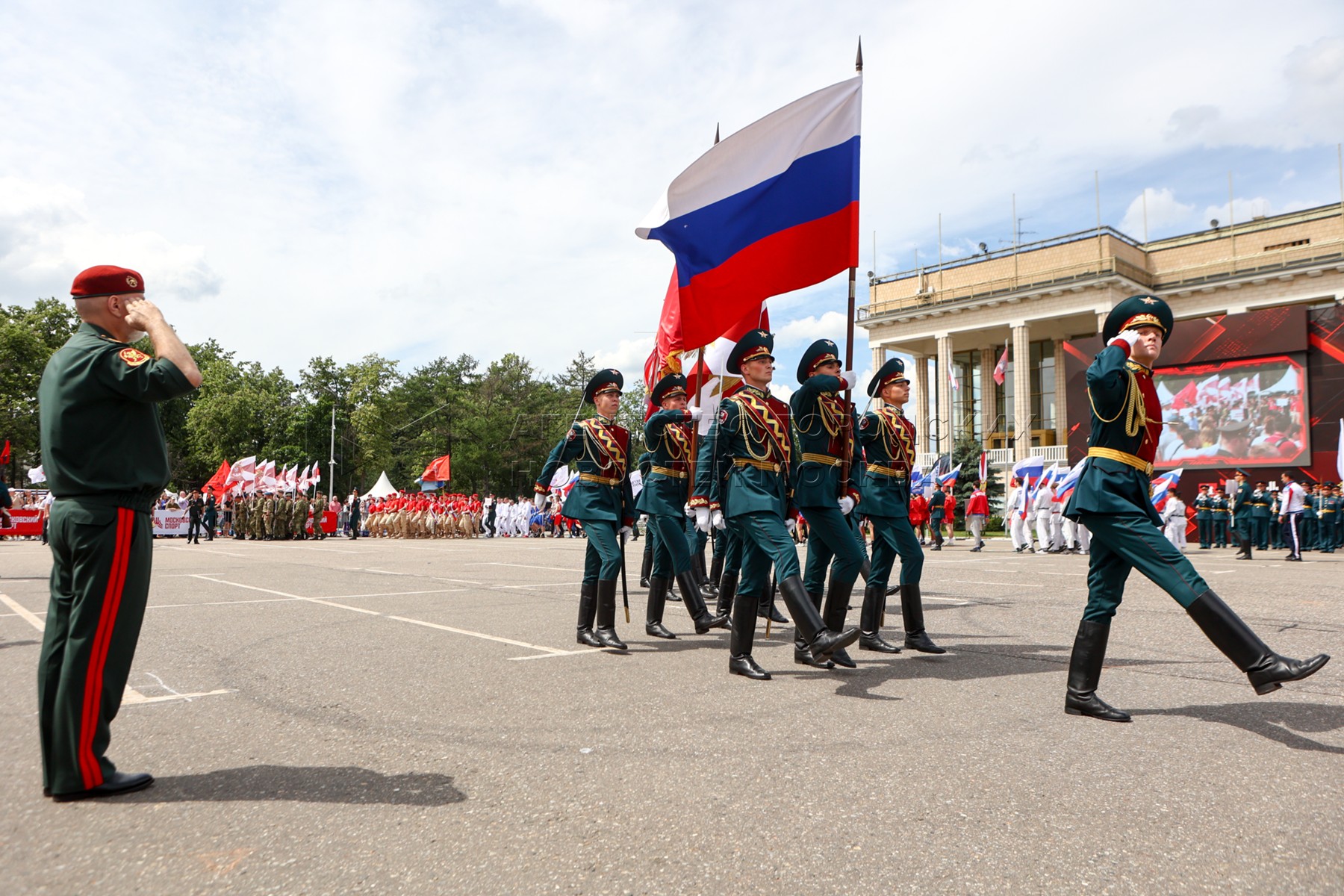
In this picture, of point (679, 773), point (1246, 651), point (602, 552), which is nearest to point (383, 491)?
point (602, 552)

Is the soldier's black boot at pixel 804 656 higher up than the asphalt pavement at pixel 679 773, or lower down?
higher up

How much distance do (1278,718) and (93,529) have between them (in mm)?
5373

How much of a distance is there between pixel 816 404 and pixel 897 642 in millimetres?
2161

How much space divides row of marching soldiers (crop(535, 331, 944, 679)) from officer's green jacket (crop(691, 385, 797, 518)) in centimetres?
1

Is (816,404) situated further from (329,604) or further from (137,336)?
(329,604)

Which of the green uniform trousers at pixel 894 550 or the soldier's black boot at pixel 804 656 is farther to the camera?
the green uniform trousers at pixel 894 550

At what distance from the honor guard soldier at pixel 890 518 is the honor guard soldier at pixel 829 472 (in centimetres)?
41

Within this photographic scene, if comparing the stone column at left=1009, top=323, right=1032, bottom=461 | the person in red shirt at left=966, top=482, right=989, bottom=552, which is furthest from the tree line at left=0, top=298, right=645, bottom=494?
the person in red shirt at left=966, top=482, right=989, bottom=552

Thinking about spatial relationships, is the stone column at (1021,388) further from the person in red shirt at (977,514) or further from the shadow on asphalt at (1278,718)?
the shadow on asphalt at (1278,718)

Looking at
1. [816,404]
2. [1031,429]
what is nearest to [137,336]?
[816,404]

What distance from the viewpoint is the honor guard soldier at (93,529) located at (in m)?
3.46

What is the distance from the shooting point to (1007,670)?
19.9 feet

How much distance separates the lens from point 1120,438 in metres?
4.91

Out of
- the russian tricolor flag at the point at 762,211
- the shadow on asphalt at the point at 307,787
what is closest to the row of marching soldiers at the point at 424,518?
the russian tricolor flag at the point at 762,211
